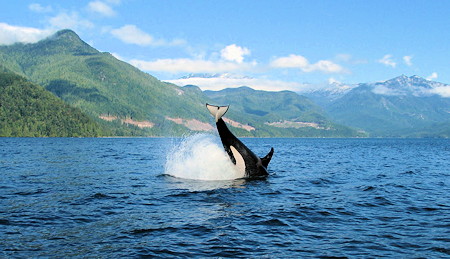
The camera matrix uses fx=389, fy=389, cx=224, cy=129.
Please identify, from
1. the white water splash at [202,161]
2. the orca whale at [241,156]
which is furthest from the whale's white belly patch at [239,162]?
the white water splash at [202,161]

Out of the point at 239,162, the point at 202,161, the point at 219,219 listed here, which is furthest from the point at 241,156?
the point at 219,219

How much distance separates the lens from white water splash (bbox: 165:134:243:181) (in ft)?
94.7

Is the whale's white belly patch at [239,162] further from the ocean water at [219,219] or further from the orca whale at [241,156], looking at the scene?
the ocean water at [219,219]

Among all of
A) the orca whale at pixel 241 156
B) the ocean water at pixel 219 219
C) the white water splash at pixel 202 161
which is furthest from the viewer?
the white water splash at pixel 202 161

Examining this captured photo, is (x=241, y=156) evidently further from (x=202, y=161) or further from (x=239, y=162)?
(x=202, y=161)

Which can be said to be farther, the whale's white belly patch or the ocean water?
the whale's white belly patch

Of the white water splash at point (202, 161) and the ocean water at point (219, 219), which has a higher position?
the white water splash at point (202, 161)

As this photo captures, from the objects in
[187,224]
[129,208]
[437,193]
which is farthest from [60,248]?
[437,193]

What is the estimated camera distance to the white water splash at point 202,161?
28.9 meters

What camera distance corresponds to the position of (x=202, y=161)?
100 ft

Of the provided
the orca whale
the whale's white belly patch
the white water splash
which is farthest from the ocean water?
the orca whale

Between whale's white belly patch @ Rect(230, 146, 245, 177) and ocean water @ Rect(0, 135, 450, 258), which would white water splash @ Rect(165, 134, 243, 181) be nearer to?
whale's white belly patch @ Rect(230, 146, 245, 177)

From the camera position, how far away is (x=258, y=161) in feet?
97.7

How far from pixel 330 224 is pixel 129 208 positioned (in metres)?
8.89
